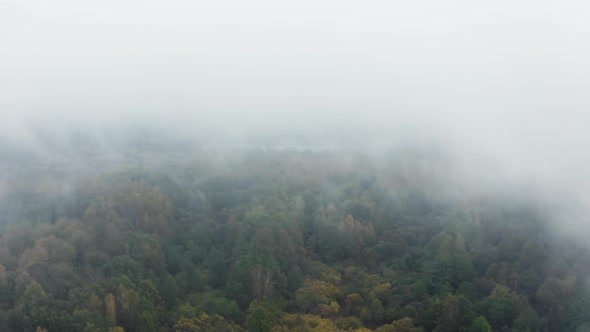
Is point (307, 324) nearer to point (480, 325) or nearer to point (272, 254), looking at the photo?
point (272, 254)

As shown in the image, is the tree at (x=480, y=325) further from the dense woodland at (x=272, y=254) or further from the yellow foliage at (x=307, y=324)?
the yellow foliage at (x=307, y=324)

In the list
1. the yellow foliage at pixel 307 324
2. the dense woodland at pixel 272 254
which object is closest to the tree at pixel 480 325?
the dense woodland at pixel 272 254

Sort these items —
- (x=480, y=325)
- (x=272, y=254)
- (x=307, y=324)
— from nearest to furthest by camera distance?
(x=480, y=325), (x=307, y=324), (x=272, y=254)

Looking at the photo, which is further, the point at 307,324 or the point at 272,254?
the point at 272,254

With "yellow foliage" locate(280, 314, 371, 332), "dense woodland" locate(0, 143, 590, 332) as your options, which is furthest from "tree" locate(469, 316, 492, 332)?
"yellow foliage" locate(280, 314, 371, 332)

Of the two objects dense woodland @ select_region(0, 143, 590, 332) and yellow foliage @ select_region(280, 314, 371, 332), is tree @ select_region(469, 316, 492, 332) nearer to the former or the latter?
dense woodland @ select_region(0, 143, 590, 332)

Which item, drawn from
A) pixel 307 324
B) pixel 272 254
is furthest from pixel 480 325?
pixel 272 254

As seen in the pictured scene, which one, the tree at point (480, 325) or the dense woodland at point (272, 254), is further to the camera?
the dense woodland at point (272, 254)

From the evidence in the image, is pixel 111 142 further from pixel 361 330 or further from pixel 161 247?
pixel 361 330
